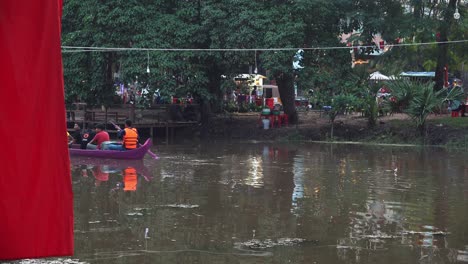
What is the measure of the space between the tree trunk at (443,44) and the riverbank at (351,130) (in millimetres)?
1786

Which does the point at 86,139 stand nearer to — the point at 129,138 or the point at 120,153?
the point at 120,153

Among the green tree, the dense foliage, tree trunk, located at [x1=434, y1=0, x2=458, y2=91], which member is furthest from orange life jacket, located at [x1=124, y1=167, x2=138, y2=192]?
tree trunk, located at [x1=434, y1=0, x2=458, y2=91]

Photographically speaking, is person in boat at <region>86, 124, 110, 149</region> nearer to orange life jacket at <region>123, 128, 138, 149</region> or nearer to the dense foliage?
orange life jacket at <region>123, 128, 138, 149</region>

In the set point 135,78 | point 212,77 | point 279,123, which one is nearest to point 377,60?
point 279,123

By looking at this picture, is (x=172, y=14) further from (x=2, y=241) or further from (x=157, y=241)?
(x=2, y=241)

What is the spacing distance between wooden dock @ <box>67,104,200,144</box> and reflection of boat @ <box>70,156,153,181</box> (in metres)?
10.8

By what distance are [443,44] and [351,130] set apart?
5674 mm

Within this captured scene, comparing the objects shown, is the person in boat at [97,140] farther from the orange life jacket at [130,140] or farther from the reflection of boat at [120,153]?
the orange life jacket at [130,140]

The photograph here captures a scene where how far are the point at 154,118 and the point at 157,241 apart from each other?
24.4m

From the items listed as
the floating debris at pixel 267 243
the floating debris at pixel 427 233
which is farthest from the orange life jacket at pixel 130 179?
the floating debris at pixel 427 233

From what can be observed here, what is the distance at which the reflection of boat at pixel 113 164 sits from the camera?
19.0 m

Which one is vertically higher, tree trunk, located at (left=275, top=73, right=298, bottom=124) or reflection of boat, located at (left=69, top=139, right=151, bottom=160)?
tree trunk, located at (left=275, top=73, right=298, bottom=124)

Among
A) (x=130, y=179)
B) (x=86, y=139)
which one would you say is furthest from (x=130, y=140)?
(x=130, y=179)

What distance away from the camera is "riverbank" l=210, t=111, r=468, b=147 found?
28.1 m
